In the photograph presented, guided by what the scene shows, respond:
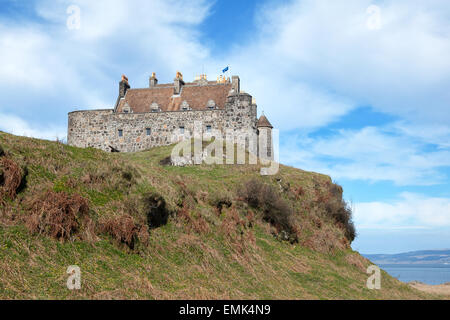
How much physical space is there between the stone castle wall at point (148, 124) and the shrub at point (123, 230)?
34.0 metres

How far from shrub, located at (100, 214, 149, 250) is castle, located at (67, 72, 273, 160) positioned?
33288mm

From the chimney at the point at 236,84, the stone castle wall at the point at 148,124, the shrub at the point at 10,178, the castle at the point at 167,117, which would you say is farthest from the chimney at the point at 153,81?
the shrub at the point at 10,178

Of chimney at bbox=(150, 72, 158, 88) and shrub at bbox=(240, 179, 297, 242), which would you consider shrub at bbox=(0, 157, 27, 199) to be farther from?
chimney at bbox=(150, 72, 158, 88)

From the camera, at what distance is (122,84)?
5647cm

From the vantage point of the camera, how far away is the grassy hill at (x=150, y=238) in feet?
44.3

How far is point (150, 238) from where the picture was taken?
58.4ft

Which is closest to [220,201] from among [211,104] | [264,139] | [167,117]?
[264,139]

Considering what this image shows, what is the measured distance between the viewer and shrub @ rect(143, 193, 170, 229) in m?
19.0

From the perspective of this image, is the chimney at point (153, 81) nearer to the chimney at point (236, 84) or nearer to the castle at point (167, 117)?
the castle at point (167, 117)

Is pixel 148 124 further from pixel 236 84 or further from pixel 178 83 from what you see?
pixel 236 84

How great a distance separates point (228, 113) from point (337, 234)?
24868 millimetres

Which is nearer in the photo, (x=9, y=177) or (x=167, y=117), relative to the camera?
(x=9, y=177)

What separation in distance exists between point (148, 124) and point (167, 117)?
2.87 metres
